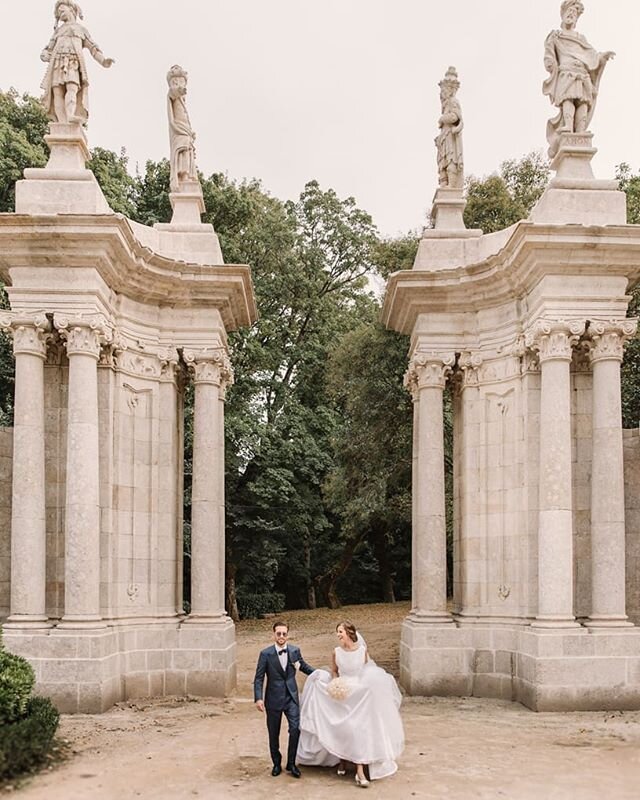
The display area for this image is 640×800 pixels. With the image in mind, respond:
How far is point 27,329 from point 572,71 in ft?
36.5

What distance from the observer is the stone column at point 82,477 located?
16000mm

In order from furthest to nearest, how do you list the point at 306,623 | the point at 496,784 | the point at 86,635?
1. the point at 306,623
2. the point at 86,635
3. the point at 496,784

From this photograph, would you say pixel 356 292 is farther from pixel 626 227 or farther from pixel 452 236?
pixel 626 227

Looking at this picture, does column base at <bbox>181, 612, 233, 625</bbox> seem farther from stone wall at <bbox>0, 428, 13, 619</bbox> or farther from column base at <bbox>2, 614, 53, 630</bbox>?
stone wall at <bbox>0, 428, 13, 619</bbox>

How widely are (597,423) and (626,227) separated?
351cm

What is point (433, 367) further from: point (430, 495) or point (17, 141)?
point (17, 141)

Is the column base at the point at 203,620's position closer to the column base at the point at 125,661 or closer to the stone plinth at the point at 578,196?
the column base at the point at 125,661

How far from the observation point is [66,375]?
56.7 feet

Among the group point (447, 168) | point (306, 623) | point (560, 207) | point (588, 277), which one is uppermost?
point (447, 168)

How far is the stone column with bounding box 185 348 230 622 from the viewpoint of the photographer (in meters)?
18.2

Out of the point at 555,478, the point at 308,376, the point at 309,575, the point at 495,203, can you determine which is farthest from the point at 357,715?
the point at 309,575

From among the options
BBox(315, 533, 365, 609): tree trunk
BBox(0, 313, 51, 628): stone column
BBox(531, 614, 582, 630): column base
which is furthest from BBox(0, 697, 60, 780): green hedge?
BBox(315, 533, 365, 609): tree trunk

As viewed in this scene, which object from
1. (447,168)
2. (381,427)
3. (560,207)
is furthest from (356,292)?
(560,207)

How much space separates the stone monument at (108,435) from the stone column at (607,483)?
23.1 ft
